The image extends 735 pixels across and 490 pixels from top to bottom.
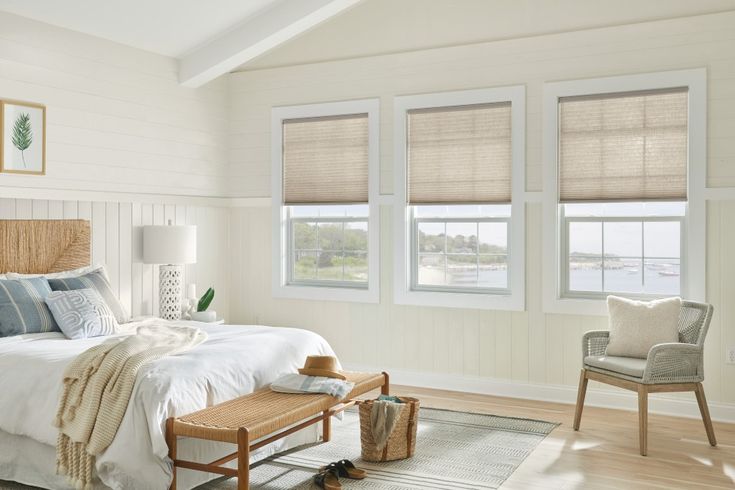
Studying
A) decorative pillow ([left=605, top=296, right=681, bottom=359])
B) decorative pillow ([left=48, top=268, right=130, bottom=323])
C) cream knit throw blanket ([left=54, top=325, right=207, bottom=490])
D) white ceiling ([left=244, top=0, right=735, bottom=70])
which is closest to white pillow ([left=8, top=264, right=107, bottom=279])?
decorative pillow ([left=48, top=268, right=130, bottom=323])

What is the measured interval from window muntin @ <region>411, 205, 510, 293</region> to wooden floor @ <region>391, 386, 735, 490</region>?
3.21 ft

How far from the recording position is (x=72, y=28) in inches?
212

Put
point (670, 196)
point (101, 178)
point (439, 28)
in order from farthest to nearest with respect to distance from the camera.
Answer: point (439, 28)
point (101, 178)
point (670, 196)

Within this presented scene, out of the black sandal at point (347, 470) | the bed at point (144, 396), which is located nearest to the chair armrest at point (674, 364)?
the black sandal at point (347, 470)

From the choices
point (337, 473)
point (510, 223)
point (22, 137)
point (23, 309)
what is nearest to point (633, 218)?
point (510, 223)

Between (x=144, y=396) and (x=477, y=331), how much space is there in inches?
123

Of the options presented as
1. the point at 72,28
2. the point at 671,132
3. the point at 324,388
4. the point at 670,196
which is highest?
the point at 72,28

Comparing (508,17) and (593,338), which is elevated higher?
(508,17)

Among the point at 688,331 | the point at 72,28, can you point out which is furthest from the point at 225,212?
the point at 688,331

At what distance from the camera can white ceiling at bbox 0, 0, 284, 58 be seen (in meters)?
5.12

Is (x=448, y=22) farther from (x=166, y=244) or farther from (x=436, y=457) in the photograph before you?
(x=436, y=457)

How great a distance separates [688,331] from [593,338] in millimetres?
579

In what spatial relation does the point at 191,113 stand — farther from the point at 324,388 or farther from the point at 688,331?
the point at 688,331

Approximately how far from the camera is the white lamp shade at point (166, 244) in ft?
19.2
